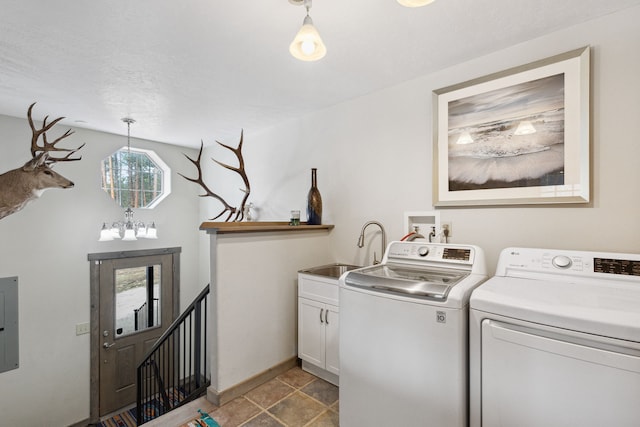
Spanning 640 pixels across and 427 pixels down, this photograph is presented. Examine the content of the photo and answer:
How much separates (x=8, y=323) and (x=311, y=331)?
3.24m

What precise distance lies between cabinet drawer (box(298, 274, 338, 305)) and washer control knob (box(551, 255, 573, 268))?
1.33 m

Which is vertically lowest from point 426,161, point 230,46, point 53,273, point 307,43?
point 53,273

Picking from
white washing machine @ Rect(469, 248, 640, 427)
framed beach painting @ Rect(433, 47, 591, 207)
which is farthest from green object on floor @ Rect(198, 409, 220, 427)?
framed beach painting @ Rect(433, 47, 591, 207)

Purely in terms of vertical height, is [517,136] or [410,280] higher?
[517,136]

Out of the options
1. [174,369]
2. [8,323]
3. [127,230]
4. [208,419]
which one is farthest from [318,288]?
[8,323]

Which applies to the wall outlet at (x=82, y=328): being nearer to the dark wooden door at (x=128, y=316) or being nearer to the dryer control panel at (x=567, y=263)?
the dark wooden door at (x=128, y=316)

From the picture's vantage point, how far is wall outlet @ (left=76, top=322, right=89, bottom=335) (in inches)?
136

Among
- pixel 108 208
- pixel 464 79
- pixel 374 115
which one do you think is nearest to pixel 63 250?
pixel 108 208

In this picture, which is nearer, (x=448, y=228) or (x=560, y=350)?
(x=560, y=350)

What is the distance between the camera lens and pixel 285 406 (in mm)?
2020

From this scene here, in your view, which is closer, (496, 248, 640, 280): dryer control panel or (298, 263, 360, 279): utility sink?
(496, 248, 640, 280): dryer control panel

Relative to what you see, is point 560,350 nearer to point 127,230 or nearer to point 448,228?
point 448,228

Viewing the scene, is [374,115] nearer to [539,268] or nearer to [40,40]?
[539,268]

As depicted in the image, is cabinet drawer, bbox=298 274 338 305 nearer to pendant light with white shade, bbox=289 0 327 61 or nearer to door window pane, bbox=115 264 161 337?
pendant light with white shade, bbox=289 0 327 61
